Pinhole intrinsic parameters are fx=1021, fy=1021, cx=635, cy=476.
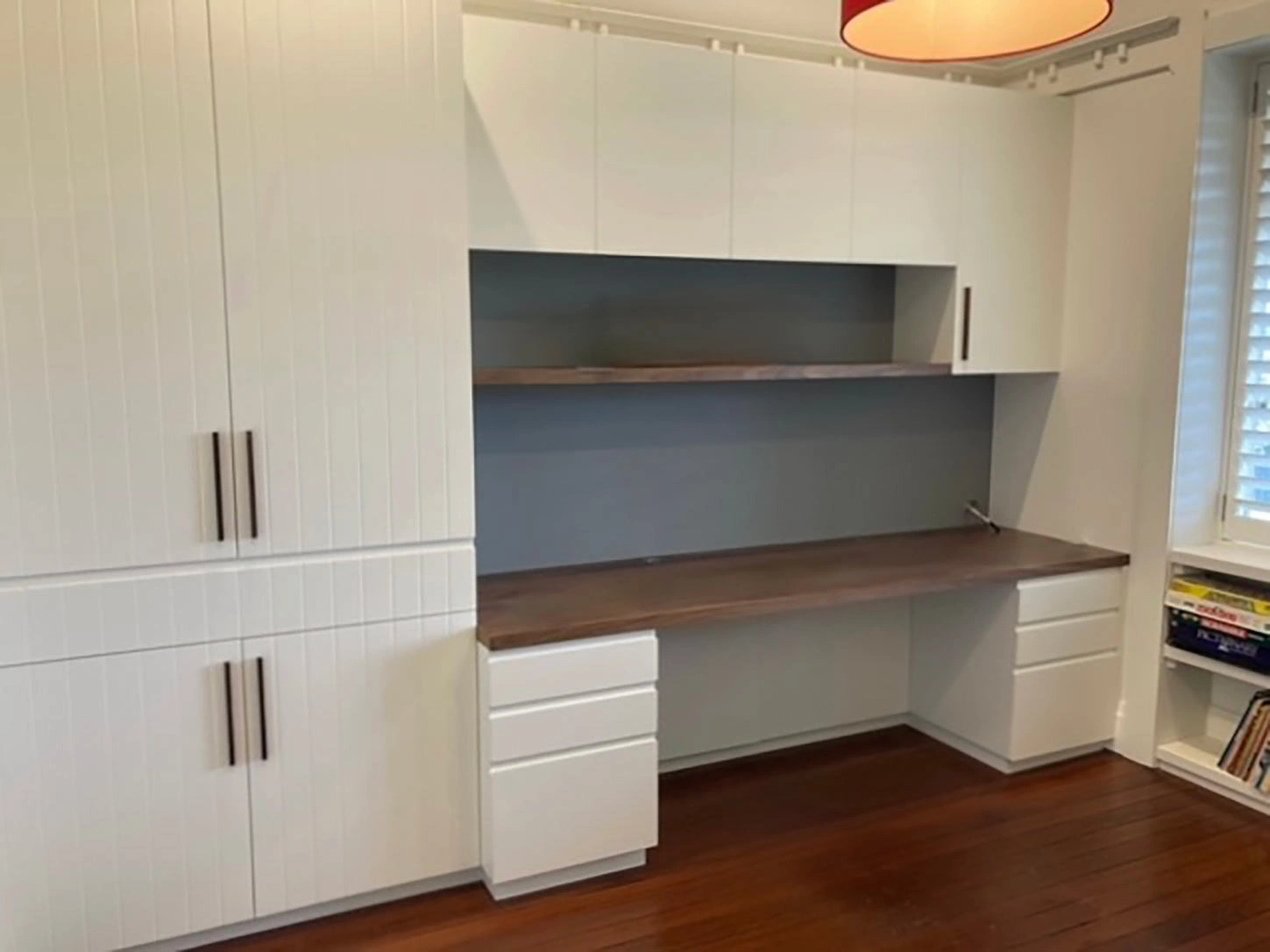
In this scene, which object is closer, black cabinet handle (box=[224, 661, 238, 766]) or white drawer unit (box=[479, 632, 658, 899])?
black cabinet handle (box=[224, 661, 238, 766])

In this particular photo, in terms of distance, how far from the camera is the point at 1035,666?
11.0 feet

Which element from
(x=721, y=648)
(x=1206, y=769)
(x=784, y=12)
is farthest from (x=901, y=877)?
(x=784, y=12)

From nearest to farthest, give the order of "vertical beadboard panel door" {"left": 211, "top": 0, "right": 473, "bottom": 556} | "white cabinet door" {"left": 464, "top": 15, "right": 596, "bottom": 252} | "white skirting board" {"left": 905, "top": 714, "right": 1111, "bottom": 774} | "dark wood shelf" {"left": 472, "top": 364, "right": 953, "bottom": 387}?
"vertical beadboard panel door" {"left": 211, "top": 0, "right": 473, "bottom": 556} → "white cabinet door" {"left": 464, "top": 15, "right": 596, "bottom": 252} → "dark wood shelf" {"left": 472, "top": 364, "right": 953, "bottom": 387} → "white skirting board" {"left": 905, "top": 714, "right": 1111, "bottom": 774}

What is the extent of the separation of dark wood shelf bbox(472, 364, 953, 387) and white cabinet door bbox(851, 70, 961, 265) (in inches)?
13.6

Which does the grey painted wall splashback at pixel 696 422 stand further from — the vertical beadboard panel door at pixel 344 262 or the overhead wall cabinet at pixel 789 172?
the vertical beadboard panel door at pixel 344 262

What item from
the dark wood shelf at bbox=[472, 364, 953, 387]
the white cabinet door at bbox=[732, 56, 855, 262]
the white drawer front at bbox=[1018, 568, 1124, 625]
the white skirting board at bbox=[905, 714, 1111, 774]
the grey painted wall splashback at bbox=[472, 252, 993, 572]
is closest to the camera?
the dark wood shelf at bbox=[472, 364, 953, 387]

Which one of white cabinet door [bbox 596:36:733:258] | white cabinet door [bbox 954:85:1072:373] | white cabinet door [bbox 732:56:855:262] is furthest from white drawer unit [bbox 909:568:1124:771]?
white cabinet door [bbox 596:36:733:258]

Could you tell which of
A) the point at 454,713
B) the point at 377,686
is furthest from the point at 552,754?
the point at 377,686

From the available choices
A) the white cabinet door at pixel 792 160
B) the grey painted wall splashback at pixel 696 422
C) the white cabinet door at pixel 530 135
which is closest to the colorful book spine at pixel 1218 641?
the grey painted wall splashback at pixel 696 422

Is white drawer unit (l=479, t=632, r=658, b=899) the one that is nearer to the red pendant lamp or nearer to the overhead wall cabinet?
the overhead wall cabinet

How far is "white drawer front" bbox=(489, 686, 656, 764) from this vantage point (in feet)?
8.35

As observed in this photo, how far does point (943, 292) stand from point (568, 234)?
137 centimetres

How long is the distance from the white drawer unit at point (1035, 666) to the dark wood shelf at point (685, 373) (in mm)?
803

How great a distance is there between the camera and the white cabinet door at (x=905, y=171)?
10.4 ft
